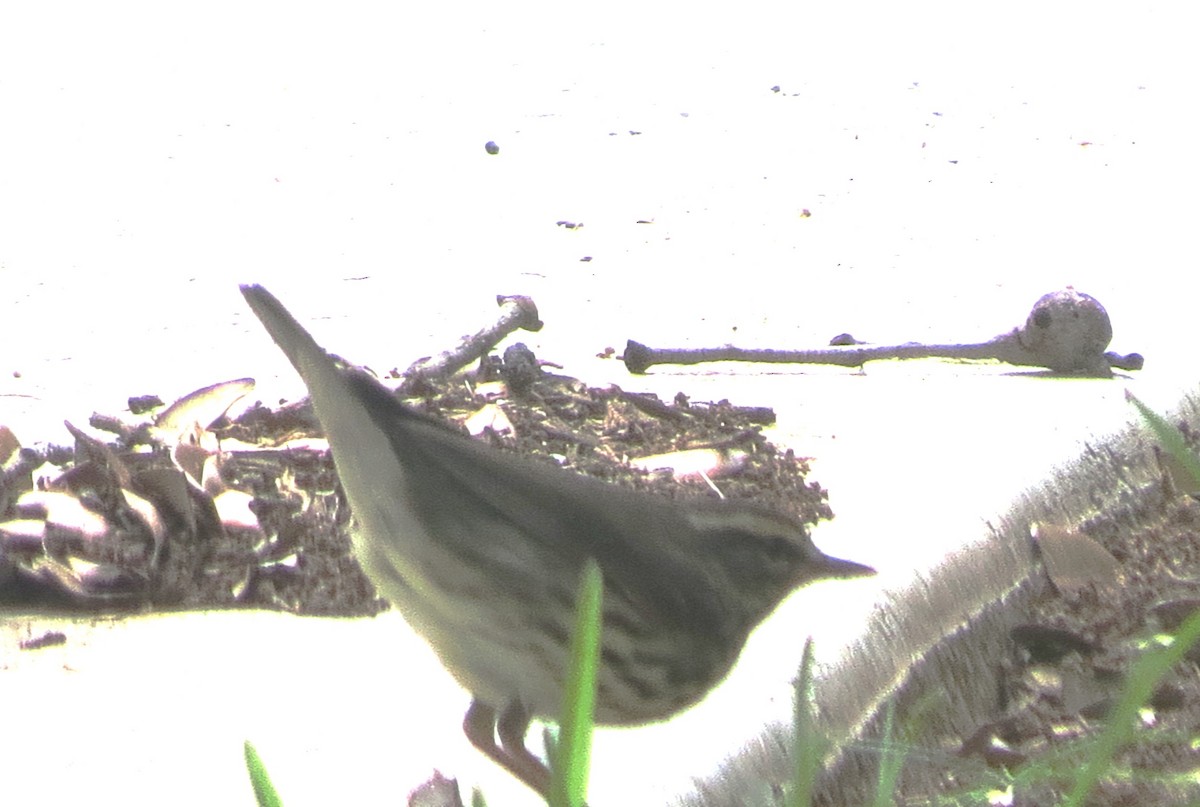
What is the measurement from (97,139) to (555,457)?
4.52 m

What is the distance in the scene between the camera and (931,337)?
634 cm

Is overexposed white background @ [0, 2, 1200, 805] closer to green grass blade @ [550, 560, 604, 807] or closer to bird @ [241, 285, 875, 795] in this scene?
bird @ [241, 285, 875, 795]

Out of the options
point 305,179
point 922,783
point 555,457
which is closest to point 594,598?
point 922,783

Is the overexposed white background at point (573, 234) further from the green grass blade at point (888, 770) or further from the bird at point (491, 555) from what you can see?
the green grass blade at point (888, 770)

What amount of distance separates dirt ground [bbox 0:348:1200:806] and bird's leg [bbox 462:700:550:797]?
2.14 ft

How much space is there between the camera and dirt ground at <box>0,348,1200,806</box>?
376 centimetres

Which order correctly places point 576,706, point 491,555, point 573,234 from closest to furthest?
1. point 576,706
2. point 491,555
3. point 573,234

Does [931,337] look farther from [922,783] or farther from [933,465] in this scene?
[922,783]

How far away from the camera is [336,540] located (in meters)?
4.34

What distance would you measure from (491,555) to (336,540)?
1088mm

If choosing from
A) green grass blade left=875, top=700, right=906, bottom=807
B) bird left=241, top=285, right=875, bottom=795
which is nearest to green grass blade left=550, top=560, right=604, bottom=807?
green grass blade left=875, top=700, right=906, bottom=807

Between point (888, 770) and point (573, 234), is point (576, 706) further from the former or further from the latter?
point (573, 234)

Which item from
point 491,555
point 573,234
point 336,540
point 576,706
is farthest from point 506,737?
point 573,234

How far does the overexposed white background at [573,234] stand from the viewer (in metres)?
3.66
